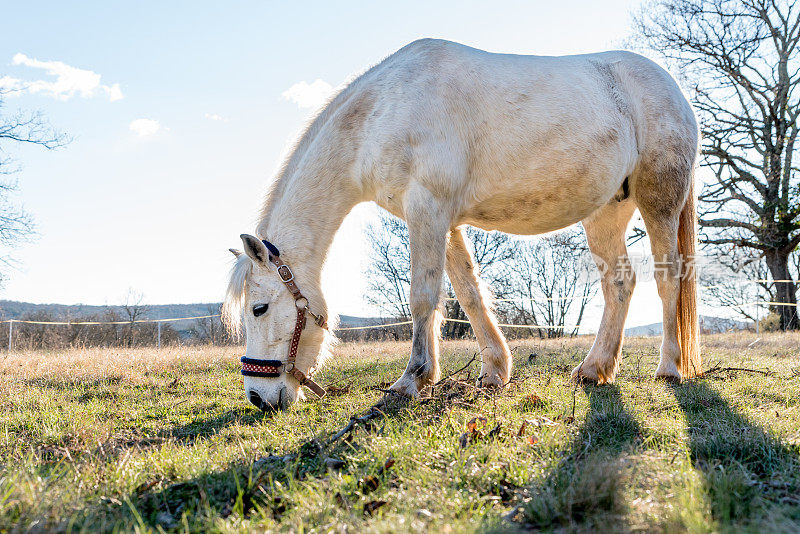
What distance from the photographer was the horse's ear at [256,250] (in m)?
3.75

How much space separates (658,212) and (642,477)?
357cm

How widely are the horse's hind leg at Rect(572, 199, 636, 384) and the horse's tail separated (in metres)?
0.46

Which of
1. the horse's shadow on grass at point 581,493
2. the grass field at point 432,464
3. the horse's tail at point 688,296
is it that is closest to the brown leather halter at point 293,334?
the grass field at point 432,464

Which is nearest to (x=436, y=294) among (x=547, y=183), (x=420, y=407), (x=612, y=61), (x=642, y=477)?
(x=420, y=407)

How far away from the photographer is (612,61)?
498 centimetres

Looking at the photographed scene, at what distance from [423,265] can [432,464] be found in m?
1.73

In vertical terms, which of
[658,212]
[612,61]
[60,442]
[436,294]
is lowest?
[60,442]

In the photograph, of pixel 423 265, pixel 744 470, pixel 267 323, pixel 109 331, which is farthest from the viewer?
pixel 109 331

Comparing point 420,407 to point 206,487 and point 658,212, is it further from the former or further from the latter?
point 658,212

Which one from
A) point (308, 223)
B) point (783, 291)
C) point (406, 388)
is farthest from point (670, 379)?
point (783, 291)

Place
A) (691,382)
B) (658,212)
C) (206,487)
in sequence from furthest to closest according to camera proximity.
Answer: (658,212)
(691,382)
(206,487)

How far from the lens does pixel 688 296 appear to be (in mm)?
5004

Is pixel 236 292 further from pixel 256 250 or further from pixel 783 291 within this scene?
pixel 783 291

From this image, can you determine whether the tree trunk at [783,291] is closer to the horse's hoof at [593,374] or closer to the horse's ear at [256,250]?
the horse's hoof at [593,374]
